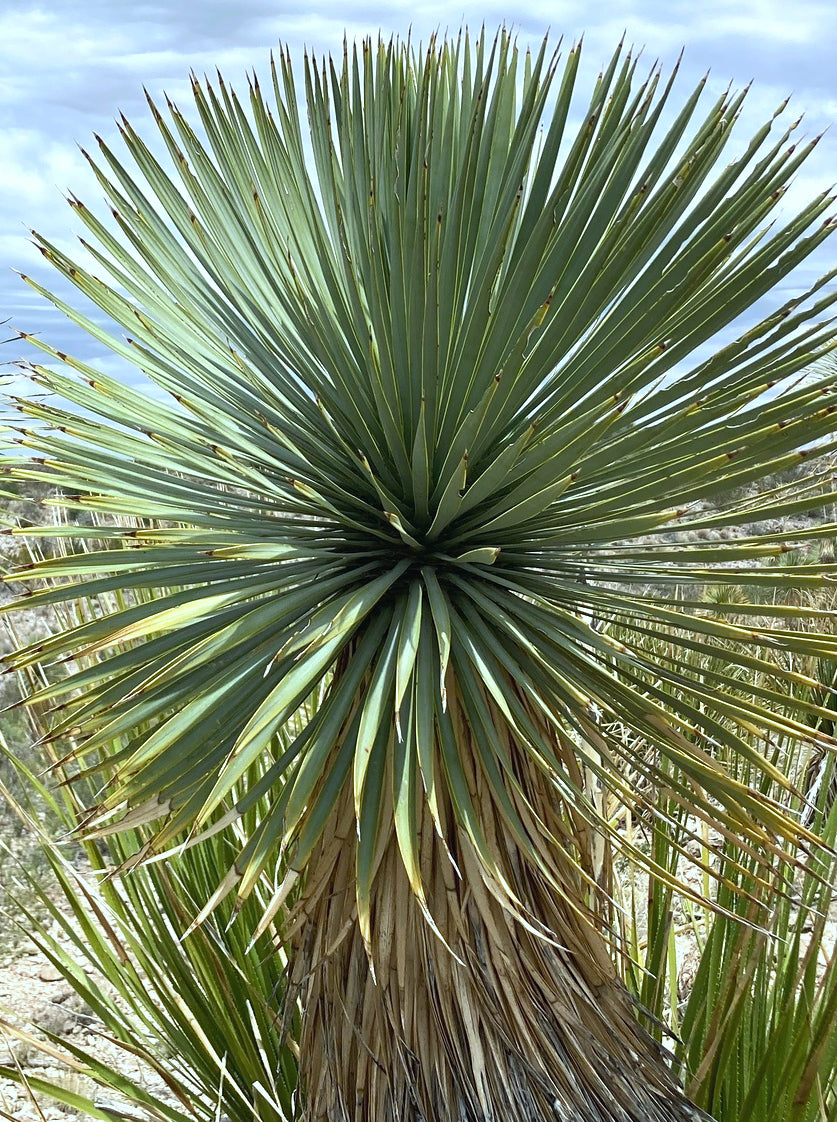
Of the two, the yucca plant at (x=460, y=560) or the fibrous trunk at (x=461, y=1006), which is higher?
the yucca plant at (x=460, y=560)

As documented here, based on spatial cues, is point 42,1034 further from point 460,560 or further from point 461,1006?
point 460,560

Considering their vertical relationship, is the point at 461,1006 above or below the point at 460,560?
below

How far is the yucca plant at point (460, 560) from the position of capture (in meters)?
1.76

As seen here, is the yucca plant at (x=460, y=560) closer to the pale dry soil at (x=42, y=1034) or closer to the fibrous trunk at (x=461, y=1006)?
the fibrous trunk at (x=461, y=1006)

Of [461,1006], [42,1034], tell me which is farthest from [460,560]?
[42,1034]

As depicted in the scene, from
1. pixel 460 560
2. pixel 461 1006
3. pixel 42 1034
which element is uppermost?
pixel 460 560

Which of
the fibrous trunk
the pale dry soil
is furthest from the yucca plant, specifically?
the pale dry soil

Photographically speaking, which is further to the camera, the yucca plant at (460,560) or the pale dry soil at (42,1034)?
the pale dry soil at (42,1034)

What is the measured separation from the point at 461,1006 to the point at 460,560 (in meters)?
0.86

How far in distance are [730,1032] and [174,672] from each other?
4.67 feet

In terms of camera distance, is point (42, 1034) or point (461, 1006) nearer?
point (461, 1006)

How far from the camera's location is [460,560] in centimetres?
A: 181

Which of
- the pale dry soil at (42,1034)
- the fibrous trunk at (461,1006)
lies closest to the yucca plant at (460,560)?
the fibrous trunk at (461,1006)

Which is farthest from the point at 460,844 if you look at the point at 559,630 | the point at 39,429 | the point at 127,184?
the point at 127,184
